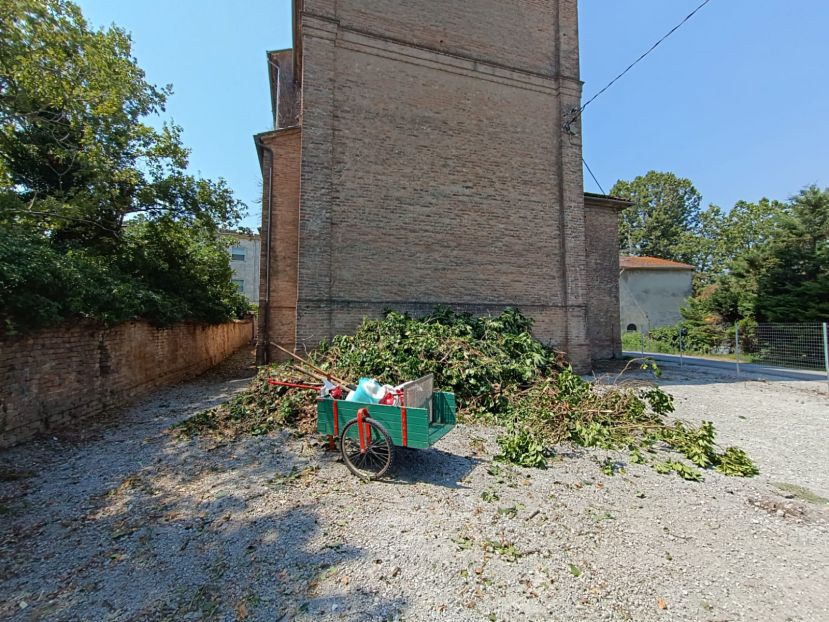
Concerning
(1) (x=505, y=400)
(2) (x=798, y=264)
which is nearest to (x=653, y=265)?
(2) (x=798, y=264)

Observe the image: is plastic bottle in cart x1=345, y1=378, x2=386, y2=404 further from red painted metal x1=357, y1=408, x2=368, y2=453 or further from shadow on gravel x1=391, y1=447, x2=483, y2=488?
shadow on gravel x1=391, y1=447, x2=483, y2=488

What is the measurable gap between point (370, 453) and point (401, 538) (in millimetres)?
1470

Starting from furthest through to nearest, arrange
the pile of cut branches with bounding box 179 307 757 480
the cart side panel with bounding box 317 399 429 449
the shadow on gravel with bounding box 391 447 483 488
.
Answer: the pile of cut branches with bounding box 179 307 757 480 < the shadow on gravel with bounding box 391 447 483 488 < the cart side panel with bounding box 317 399 429 449

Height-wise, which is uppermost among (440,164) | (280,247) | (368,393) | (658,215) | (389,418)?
(658,215)

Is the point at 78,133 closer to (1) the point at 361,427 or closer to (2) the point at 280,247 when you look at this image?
(2) the point at 280,247

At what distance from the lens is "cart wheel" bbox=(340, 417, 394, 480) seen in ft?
13.9

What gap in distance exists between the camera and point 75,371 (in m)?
6.41

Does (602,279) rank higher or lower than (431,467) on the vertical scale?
higher

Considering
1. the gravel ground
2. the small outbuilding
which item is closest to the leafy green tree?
the small outbuilding

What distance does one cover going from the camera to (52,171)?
9.97m

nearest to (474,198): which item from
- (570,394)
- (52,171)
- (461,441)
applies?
(570,394)

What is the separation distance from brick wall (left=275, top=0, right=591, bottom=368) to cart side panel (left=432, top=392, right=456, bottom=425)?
5248 millimetres

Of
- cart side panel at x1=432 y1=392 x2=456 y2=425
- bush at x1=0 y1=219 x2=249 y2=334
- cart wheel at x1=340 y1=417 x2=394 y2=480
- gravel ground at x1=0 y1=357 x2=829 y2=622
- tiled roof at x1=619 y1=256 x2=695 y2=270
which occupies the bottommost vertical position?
gravel ground at x1=0 y1=357 x2=829 y2=622

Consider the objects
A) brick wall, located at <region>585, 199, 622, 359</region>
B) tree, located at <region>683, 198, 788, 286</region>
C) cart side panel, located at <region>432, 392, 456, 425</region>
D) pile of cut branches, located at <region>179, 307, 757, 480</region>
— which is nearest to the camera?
Answer: cart side panel, located at <region>432, 392, 456, 425</region>
